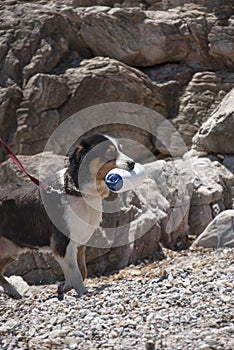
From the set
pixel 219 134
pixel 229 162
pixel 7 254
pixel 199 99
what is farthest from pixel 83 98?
pixel 7 254

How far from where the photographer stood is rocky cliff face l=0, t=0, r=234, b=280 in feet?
53.6

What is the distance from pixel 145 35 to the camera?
17.7m

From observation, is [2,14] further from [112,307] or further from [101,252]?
[112,307]

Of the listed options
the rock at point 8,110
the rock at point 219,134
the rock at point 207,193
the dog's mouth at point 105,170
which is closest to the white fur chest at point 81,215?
the dog's mouth at point 105,170

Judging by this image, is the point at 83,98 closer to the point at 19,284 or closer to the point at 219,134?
the point at 219,134

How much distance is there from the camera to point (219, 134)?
1346 cm

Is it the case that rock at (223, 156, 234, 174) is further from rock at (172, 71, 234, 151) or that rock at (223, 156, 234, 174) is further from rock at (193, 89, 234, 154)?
rock at (172, 71, 234, 151)

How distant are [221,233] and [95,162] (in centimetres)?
265

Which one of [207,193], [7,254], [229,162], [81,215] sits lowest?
[229,162]

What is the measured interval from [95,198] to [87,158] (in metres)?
0.52

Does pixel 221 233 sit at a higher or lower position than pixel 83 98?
higher

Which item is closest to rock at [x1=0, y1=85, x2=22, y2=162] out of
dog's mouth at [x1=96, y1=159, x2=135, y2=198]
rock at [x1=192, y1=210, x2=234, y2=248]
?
rock at [x1=192, y1=210, x2=234, y2=248]

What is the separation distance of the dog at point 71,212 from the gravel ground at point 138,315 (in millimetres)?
486

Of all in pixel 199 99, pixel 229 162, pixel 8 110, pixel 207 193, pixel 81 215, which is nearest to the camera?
pixel 81 215
